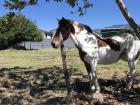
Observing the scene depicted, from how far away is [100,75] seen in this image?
12203 millimetres

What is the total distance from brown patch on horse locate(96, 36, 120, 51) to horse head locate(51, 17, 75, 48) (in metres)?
0.92

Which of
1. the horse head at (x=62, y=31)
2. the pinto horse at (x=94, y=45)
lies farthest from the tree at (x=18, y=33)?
the horse head at (x=62, y=31)

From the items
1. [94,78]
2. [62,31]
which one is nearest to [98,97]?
[94,78]

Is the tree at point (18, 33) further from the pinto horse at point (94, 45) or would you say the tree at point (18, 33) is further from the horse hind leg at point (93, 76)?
the horse hind leg at point (93, 76)

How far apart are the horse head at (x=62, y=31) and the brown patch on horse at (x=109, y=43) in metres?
0.92

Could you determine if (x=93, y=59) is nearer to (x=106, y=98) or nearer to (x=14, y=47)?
(x=106, y=98)

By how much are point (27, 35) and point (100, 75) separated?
39629 millimetres

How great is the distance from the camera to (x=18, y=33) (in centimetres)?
5038

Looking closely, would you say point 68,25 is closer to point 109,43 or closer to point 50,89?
point 109,43

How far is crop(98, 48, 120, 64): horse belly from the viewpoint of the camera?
932 centimetres

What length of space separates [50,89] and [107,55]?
1816 mm

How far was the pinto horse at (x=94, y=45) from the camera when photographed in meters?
8.65

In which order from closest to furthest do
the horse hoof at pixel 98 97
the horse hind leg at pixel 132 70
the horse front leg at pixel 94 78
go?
the horse hoof at pixel 98 97
the horse front leg at pixel 94 78
the horse hind leg at pixel 132 70

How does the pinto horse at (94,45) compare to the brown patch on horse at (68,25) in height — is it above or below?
below
